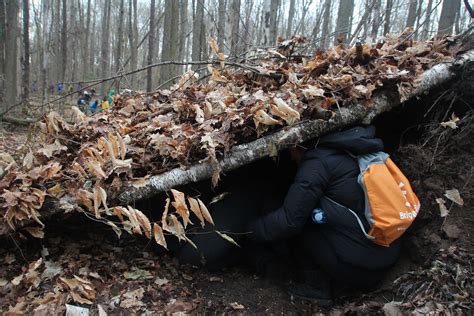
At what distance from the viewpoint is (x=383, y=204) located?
2.58 meters

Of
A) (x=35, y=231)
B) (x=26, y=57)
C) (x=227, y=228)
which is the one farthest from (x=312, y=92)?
(x=26, y=57)

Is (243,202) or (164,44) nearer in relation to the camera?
(243,202)

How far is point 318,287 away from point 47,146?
247 cm

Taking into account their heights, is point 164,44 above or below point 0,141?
above

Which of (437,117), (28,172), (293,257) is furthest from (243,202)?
(437,117)

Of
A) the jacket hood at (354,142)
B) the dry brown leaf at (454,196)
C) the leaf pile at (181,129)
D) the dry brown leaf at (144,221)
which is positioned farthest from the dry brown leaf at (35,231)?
the dry brown leaf at (454,196)

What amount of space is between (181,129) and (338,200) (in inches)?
52.0

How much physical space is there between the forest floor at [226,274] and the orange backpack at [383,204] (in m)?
0.39

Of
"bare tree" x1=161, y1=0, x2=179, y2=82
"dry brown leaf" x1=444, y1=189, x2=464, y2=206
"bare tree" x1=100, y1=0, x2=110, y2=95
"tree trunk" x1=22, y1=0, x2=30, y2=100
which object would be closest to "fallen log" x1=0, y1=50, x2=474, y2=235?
"dry brown leaf" x1=444, y1=189, x2=464, y2=206

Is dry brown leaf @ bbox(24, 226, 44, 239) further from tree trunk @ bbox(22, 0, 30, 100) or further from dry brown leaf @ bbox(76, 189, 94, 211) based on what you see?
tree trunk @ bbox(22, 0, 30, 100)

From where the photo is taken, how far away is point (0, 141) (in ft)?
20.8

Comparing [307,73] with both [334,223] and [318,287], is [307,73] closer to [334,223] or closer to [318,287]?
[334,223]

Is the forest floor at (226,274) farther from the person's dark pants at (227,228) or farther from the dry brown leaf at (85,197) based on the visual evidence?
the dry brown leaf at (85,197)

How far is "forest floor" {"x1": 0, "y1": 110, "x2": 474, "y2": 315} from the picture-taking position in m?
2.43
